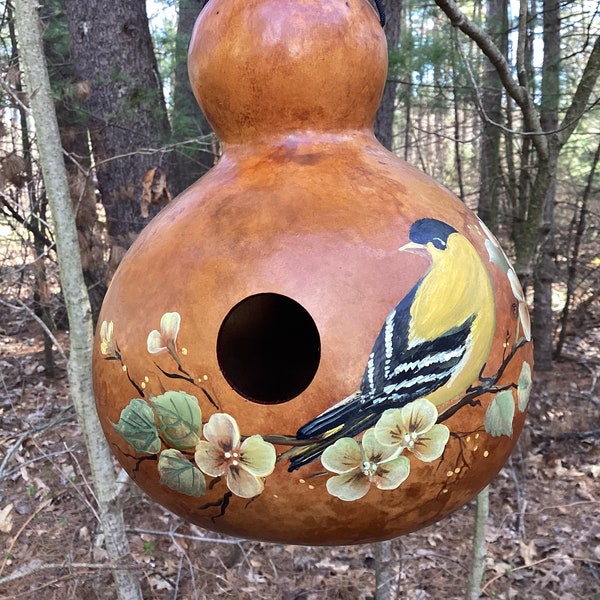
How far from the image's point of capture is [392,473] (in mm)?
1203

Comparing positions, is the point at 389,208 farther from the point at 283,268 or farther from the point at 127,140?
the point at 127,140

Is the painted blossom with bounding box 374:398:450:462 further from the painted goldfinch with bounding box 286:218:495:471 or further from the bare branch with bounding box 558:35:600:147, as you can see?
the bare branch with bounding box 558:35:600:147

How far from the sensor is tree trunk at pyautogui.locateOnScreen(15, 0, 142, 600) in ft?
5.87

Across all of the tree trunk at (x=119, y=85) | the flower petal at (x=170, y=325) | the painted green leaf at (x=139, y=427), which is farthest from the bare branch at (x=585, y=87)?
the tree trunk at (x=119, y=85)

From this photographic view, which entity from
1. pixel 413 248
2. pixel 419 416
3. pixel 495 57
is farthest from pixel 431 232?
pixel 495 57

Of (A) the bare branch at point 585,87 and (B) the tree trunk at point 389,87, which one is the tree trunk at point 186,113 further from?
(A) the bare branch at point 585,87

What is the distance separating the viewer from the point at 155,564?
359 cm

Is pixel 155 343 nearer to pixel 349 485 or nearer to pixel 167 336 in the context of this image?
pixel 167 336

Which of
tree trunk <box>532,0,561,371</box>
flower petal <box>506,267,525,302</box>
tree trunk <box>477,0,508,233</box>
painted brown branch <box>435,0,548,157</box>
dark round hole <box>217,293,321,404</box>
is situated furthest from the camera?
tree trunk <box>477,0,508,233</box>

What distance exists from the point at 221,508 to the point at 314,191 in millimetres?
672

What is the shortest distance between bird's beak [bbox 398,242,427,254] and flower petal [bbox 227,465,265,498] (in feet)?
1.73

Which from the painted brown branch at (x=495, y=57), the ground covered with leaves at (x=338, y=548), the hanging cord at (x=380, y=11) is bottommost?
the ground covered with leaves at (x=338, y=548)

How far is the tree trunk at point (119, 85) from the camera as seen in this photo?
12.8ft

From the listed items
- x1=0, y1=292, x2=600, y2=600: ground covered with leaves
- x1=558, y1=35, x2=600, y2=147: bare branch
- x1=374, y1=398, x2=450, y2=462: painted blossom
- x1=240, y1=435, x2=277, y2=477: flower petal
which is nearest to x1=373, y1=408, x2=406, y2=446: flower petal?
x1=374, y1=398, x2=450, y2=462: painted blossom
